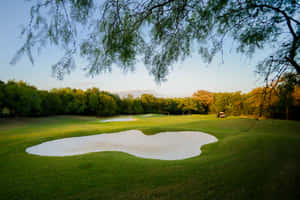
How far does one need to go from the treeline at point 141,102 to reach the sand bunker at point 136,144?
10.6 feet

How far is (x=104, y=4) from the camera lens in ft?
5.40

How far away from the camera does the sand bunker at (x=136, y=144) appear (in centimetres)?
685

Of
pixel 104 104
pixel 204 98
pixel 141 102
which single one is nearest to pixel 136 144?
pixel 104 104

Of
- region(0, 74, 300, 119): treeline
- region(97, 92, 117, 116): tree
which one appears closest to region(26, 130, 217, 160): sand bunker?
region(0, 74, 300, 119): treeline

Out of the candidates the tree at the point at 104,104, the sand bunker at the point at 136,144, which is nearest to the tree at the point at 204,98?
the tree at the point at 104,104

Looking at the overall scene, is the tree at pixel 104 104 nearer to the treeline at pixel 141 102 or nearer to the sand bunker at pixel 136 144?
the treeline at pixel 141 102

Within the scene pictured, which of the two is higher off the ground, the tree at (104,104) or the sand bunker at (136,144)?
the tree at (104,104)

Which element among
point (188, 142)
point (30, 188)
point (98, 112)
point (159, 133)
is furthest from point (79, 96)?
point (30, 188)

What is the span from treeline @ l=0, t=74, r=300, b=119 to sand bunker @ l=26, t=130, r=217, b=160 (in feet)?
10.6

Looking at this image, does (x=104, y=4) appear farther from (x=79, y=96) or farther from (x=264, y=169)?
(x=79, y=96)

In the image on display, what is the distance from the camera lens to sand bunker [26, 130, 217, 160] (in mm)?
6848

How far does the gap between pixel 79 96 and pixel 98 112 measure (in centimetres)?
526

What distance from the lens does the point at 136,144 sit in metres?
8.31

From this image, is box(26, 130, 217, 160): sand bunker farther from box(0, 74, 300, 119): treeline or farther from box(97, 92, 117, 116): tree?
box(97, 92, 117, 116): tree
